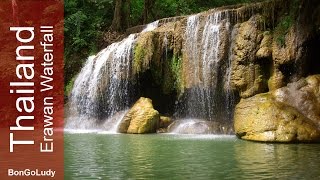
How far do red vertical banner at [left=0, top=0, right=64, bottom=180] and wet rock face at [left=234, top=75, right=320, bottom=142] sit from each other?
5.64m

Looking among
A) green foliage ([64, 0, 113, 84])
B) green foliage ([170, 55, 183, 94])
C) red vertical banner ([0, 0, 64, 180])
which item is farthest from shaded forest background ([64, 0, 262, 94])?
green foliage ([170, 55, 183, 94])

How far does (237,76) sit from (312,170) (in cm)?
930

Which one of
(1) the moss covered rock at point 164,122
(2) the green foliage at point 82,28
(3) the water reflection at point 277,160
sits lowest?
(3) the water reflection at point 277,160

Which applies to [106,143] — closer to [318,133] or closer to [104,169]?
[104,169]

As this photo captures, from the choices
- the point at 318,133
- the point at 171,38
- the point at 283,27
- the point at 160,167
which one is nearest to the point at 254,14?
the point at 283,27

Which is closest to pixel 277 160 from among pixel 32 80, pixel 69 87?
pixel 32 80

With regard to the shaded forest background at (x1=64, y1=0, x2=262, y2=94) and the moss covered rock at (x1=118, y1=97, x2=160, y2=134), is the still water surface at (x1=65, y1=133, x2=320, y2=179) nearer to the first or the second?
the moss covered rock at (x1=118, y1=97, x2=160, y2=134)

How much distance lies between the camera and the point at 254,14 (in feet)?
59.7

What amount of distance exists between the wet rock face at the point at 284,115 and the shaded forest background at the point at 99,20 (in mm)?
11985

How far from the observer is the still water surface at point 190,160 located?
8312mm

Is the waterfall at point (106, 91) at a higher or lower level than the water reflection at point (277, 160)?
higher

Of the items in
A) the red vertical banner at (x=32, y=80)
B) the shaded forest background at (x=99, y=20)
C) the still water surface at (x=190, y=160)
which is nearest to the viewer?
the still water surface at (x=190, y=160)

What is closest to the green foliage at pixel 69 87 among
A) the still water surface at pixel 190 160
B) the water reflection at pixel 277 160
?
the still water surface at pixel 190 160

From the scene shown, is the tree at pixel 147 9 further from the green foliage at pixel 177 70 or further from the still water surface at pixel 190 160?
the still water surface at pixel 190 160
